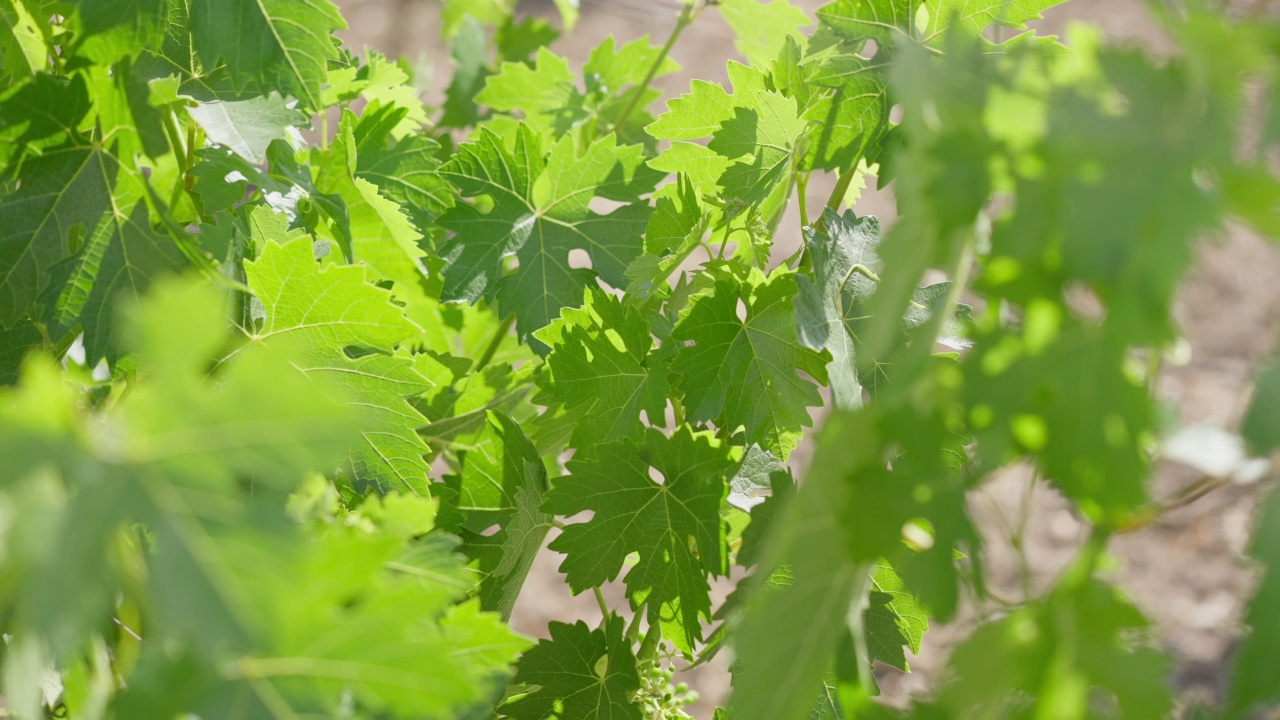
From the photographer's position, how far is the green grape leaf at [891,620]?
0.80 meters

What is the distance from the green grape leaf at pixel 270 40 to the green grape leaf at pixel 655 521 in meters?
0.35

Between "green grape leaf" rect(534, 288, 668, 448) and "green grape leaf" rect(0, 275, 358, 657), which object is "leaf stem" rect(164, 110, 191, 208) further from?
"green grape leaf" rect(0, 275, 358, 657)

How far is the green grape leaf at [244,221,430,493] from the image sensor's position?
708mm

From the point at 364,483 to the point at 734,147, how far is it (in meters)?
0.41

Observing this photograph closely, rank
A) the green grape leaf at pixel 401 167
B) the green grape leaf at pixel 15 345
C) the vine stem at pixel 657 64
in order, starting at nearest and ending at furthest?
the green grape leaf at pixel 15 345
the green grape leaf at pixel 401 167
the vine stem at pixel 657 64

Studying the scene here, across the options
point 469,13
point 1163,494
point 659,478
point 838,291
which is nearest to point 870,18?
point 838,291

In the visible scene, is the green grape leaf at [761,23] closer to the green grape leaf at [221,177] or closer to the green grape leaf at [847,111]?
the green grape leaf at [847,111]

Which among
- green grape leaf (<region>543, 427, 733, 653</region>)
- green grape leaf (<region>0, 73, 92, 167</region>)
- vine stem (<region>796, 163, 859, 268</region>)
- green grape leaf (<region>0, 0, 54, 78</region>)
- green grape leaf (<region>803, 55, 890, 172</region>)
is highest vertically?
green grape leaf (<region>0, 0, 54, 78</region>)

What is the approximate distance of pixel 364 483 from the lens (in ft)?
2.48

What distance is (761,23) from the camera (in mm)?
1156

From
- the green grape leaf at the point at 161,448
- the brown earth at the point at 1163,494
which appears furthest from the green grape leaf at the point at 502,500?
the brown earth at the point at 1163,494

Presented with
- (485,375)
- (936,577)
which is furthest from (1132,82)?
(485,375)

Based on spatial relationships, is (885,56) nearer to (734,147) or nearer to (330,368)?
(734,147)

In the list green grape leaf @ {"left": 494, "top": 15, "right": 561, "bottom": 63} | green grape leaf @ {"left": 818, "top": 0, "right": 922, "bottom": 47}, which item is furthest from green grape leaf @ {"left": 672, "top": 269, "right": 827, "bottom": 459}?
green grape leaf @ {"left": 494, "top": 15, "right": 561, "bottom": 63}
